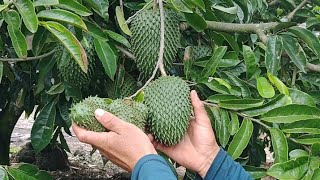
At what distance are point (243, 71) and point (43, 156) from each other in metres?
2.98

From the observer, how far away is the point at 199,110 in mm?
1412

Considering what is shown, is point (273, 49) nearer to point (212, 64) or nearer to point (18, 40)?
point (212, 64)

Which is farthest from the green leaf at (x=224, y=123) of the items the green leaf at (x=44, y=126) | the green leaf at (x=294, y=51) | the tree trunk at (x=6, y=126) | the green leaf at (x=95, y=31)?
the tree trunk at (x=6, y=126)

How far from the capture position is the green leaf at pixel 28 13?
1.19m

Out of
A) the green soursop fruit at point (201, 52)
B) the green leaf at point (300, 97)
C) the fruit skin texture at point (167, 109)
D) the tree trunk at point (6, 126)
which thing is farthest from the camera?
the tree trunk at point (6, 126)

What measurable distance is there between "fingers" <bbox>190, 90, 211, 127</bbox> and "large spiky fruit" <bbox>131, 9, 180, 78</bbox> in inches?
5.3

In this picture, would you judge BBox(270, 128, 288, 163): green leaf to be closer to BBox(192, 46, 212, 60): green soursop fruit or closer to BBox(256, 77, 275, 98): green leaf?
BBox(256, 77, 275, 98): green leaf

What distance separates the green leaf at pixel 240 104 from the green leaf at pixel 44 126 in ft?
2.47

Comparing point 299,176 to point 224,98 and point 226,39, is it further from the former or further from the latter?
point 226,39

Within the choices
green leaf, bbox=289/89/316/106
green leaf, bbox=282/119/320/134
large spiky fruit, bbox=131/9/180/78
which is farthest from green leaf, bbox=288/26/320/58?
large spiky fruit, bbox=131/9/180/78

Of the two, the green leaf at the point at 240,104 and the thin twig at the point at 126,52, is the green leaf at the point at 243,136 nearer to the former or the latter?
the green leaf at the point at 240,104

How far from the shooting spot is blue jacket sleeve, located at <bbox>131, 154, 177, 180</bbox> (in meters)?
1.14

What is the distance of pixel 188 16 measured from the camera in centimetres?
155

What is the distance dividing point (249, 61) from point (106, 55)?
0.40 metres
